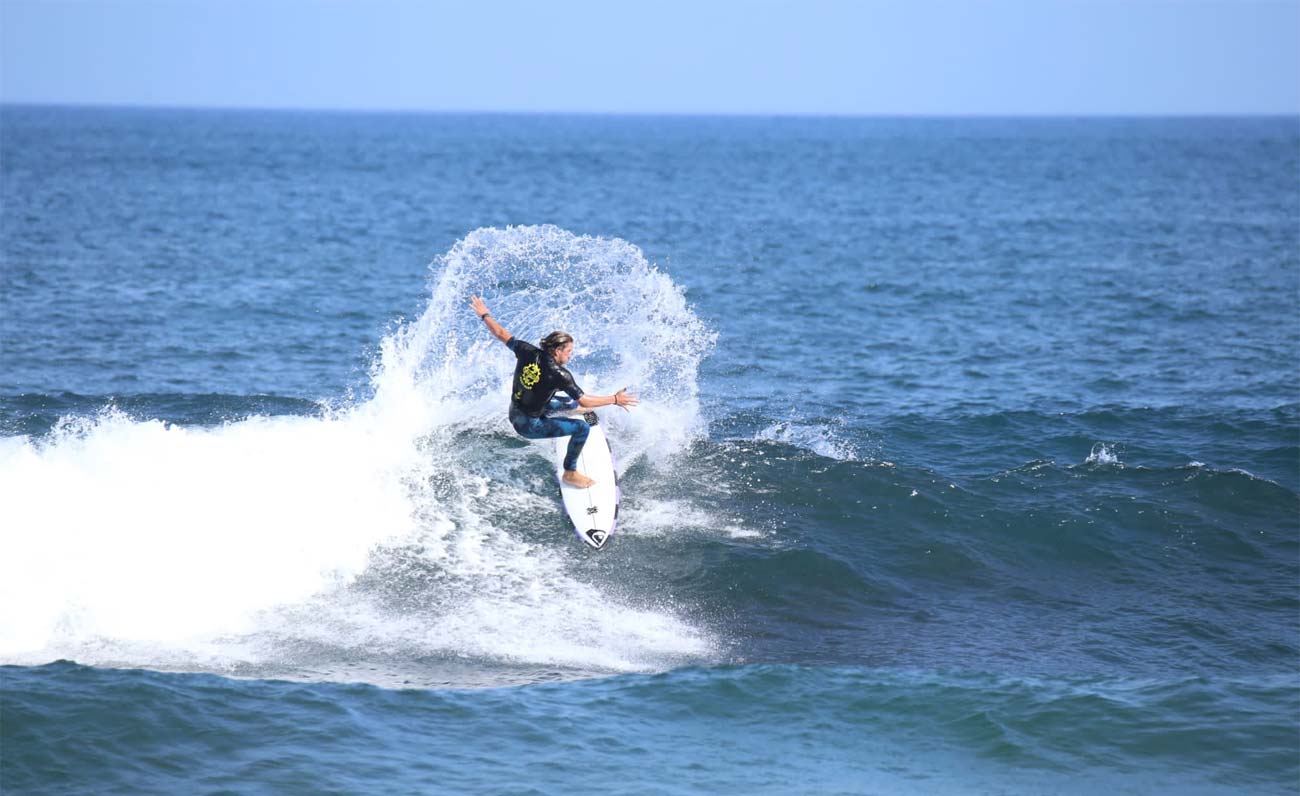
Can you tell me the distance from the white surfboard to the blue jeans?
0.61ft

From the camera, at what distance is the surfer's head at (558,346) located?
53.8 feet

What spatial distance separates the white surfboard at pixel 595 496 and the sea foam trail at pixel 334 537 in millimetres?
472

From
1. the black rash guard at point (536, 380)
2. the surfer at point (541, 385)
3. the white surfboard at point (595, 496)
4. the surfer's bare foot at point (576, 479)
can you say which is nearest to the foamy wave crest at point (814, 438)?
the white surfboard at point (595, 496)

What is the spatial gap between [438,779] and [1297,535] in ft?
44.8

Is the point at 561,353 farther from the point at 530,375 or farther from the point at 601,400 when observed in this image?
the point at 601,400

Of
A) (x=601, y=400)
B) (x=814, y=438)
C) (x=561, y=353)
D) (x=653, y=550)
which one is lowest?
(x=653, y=550)

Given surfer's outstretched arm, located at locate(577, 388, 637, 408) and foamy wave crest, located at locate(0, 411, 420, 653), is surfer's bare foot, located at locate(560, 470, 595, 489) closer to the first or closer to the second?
surfer's outstretched arm, located at locate(577, 388, 637, 408)

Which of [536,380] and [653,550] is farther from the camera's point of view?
[653,550]

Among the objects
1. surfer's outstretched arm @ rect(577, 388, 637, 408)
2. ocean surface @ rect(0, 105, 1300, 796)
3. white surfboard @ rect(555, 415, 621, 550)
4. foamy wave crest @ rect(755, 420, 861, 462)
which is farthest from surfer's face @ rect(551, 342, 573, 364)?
foamy wave crest @ rect(755, 420, 861, 462)

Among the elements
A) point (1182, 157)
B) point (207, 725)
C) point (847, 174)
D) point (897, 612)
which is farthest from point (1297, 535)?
point (1182, 157)

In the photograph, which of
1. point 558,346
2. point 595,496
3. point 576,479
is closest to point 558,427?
point 576,479

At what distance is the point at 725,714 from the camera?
12.9 metres

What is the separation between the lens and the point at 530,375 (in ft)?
53.9

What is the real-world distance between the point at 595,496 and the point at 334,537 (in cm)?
354
